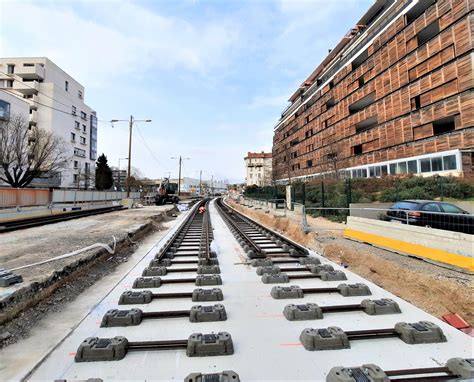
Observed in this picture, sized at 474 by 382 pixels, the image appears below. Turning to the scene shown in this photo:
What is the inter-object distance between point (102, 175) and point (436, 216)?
71378 millimetres

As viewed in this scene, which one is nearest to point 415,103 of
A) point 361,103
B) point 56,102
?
point 361,103

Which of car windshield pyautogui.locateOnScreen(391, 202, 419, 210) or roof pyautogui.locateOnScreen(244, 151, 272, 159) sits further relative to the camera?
roof pyautogui.locateOnScreen(244, 151, 272, 159)

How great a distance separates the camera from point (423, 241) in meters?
6.99

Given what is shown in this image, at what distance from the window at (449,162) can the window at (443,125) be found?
355cm

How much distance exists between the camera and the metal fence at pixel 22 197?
1968 cm

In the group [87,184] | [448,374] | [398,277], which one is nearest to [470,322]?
[398,277]

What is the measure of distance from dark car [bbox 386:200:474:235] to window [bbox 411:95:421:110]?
75.2 ft

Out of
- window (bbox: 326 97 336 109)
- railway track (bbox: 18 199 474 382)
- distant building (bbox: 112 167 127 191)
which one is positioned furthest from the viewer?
distant building (bbox: 112 167 127 191)

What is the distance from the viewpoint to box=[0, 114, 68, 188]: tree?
28.0 m

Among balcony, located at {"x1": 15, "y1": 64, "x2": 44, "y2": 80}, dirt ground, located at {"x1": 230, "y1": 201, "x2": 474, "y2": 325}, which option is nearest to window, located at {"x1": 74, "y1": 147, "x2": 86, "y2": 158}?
balcony, located at {"x1": 15, "y1": 64, "x2": 44, "y2": 80}

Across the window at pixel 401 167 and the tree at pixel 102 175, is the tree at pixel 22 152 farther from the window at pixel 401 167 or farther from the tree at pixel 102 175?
the window at pixel 401 167

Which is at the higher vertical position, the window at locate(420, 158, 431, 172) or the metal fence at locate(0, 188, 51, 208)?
the window at locate(420, 158, 431, 172)

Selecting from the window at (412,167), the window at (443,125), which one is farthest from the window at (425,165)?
the window at (443,125)

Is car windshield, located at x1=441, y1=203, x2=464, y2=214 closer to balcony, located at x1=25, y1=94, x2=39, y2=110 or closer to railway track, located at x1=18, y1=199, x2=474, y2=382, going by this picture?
railway track, located at x1=18, y1=199, x2=474, y2=382
